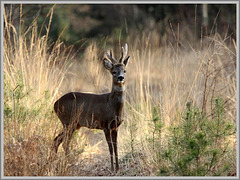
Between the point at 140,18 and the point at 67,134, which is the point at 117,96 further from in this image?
the point at 140,18

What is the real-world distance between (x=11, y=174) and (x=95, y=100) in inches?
62.8

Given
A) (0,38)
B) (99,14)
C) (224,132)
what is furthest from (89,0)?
(99,14)

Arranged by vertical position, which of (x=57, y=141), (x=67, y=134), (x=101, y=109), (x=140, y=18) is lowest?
(x=57, y=141)

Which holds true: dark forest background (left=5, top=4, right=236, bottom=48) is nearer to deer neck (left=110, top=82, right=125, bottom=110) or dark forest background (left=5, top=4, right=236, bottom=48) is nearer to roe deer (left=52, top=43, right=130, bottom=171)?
roe deer (left=52, top=43, right=130, bottom=171)

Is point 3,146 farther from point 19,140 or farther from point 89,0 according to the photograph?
point 89,0

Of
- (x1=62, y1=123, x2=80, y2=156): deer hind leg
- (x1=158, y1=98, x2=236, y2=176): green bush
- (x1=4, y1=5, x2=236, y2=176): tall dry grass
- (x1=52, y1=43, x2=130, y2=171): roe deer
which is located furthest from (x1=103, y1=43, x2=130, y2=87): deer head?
(x1=158, y1=98, x2=236, y2=176): green bush

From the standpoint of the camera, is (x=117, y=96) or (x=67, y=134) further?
(x=117, y=96)

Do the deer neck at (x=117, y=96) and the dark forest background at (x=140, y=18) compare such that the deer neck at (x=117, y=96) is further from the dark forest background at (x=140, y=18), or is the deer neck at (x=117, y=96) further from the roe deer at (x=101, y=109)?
A: the dark forest background at (x=140, y=18)

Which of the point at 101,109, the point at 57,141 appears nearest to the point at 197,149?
the point at 101,109

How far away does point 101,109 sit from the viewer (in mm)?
6688

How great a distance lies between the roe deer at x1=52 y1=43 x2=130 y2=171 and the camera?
21.6 ft

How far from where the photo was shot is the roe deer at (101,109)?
659 centimetres

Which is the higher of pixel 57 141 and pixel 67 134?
pixel 67 134

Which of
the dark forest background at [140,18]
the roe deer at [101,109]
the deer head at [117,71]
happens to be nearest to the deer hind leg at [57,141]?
the roe deer at [101,109]
